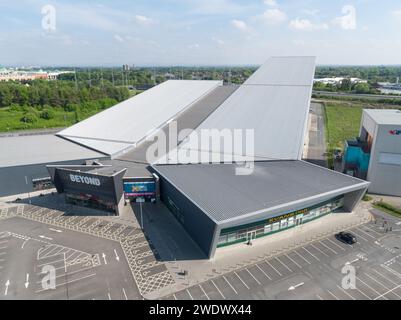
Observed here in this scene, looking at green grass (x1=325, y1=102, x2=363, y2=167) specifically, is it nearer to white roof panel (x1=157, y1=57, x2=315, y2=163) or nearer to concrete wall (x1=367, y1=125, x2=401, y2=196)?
concrete wall (x1=367, y1=125, x2=401, y2=196)

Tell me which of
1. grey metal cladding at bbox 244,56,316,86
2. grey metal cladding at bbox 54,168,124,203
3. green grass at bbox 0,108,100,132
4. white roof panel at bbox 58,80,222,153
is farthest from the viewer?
green grass at bbox 0,108,100,132

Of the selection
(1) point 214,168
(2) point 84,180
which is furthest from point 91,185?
(1) point 214,168

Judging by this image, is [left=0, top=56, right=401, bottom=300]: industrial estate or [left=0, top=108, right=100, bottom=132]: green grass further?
[left=0, top=108, right=100, bottom=132]: green grass

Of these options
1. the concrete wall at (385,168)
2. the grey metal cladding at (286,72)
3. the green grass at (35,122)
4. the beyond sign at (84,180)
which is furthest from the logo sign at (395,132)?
the green grass at (35,122)

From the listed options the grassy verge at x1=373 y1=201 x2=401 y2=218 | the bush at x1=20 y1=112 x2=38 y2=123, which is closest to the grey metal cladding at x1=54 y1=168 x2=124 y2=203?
the grassy verge at x1=373 y1=201 x2=401 y2=218

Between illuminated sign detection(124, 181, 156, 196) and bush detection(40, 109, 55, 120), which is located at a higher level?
bush detection(40, 109, 55, 120)
